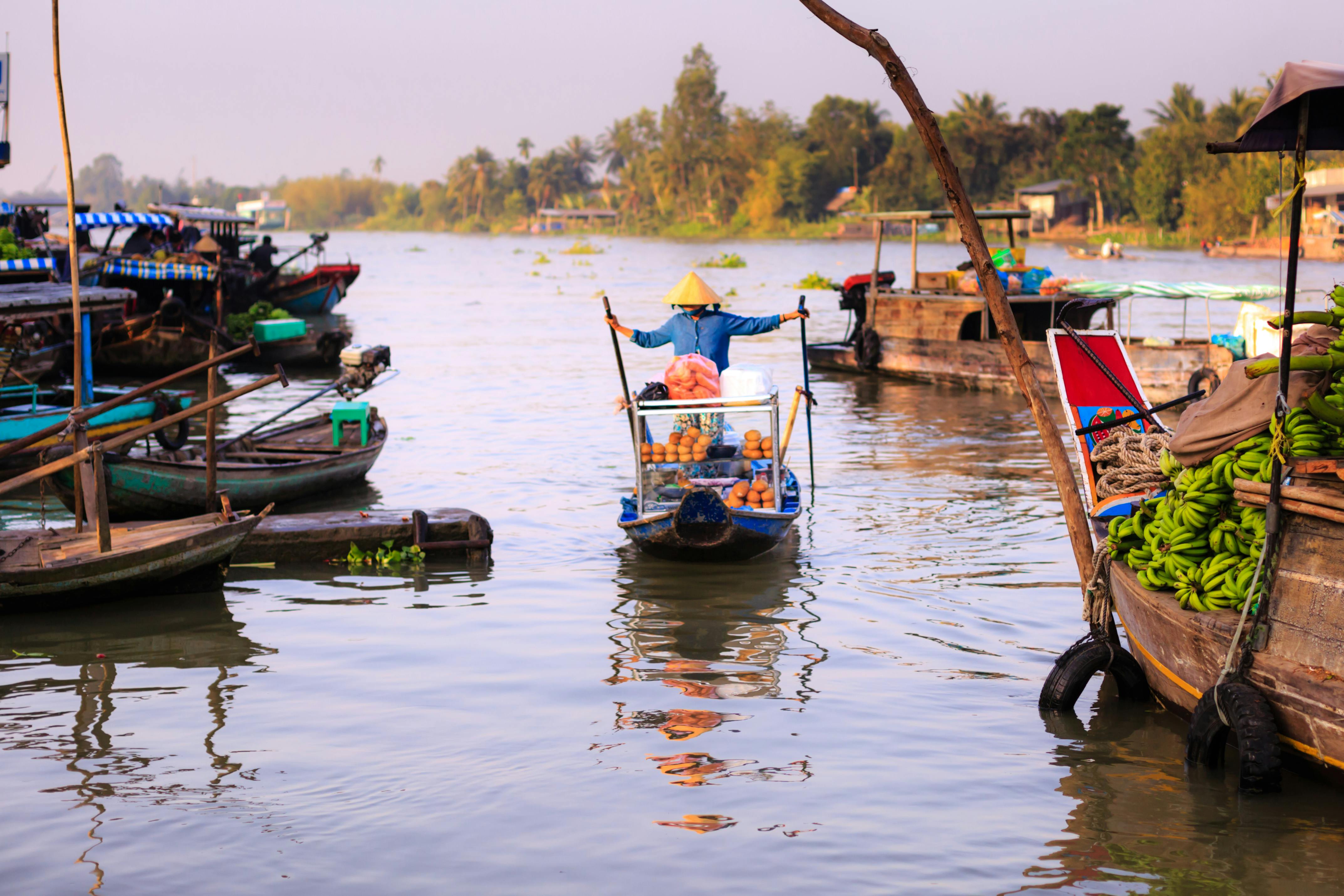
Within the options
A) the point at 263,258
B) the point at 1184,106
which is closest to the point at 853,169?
the point at 1184,106

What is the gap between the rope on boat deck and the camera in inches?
256

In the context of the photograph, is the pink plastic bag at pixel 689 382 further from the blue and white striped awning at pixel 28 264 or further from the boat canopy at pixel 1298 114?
the blue and white striped awning at pixel 28 264

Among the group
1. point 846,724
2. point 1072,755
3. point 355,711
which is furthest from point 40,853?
point 1072,755

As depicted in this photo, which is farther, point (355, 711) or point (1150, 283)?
point (1150, 283)

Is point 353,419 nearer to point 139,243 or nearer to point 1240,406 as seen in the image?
point 1240,406

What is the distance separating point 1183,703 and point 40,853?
15.7ft

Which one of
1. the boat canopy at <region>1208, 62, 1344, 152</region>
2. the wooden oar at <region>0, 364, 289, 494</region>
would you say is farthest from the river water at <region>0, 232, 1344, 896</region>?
the boat canopy at <region>1208, 62, 1344, 152</region>

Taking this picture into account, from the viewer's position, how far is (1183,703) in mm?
5438

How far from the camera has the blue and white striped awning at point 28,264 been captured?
15000 mm

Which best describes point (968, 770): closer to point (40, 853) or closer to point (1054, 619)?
point (1054, 619)

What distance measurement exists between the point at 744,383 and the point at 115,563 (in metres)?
4.43

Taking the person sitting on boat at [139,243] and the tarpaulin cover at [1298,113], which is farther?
the person sitting on boat at [139,243]

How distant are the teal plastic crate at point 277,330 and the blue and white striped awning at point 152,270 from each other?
1416 mm

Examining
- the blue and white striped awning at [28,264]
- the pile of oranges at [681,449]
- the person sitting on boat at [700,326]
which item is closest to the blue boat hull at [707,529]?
the pile of oranges at [681,449]
